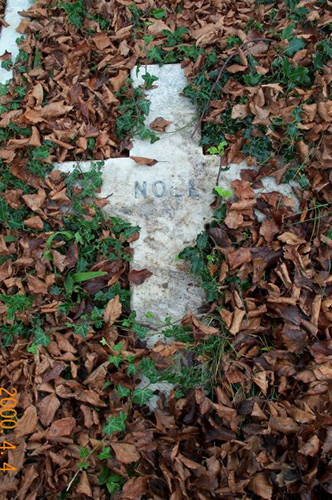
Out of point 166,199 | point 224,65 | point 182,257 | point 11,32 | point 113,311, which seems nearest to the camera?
point 113,311

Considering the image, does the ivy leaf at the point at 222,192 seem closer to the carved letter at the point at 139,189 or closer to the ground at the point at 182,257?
the ground at the point at 182,257

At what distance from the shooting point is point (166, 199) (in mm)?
2465

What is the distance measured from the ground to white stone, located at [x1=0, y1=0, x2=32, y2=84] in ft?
0.26

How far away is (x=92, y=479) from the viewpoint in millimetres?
1957

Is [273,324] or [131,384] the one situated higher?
[273,324]

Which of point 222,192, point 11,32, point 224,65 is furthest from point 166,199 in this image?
point 11,32

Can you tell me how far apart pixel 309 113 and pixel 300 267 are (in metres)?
0.85

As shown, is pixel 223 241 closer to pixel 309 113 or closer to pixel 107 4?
pixel 309 113

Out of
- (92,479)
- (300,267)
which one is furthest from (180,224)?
(92,479)

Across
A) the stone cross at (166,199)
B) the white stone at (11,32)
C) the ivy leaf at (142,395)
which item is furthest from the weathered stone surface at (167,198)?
the white stone at (11,32)
